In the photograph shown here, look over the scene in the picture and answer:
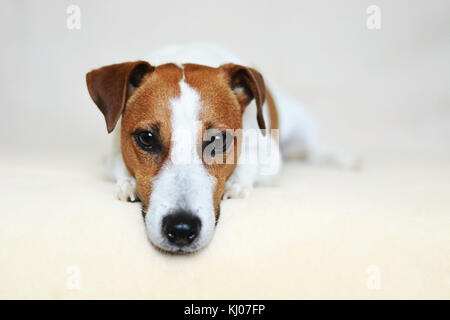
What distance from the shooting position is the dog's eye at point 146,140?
7.22 ft

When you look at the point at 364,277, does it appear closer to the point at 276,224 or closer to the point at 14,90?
the point at 276,224

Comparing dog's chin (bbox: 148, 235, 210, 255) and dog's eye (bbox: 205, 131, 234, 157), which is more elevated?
dog's eye (bbox: 205, 131, 234, 157)

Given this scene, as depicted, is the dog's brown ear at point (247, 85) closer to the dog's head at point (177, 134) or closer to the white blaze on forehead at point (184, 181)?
the dog's head at point (177, 134)

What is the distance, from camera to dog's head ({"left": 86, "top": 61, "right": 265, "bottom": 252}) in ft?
6.16

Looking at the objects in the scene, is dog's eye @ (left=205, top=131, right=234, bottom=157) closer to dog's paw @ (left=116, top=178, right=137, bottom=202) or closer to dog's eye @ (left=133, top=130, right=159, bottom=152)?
dog's eye @ (left=133, top=130, right=159, bottom=152)

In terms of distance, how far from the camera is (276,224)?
6.66 ft

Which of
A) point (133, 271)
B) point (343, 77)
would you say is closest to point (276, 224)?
point (133, 271)

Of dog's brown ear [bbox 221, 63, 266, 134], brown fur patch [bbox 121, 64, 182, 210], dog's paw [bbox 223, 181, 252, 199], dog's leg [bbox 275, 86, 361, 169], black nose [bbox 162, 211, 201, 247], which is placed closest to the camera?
black nose [bbox 162, 211, 201, 247]

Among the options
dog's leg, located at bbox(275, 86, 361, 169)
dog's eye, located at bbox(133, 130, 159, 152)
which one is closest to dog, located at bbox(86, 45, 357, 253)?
dog's eye, located at bbox(133, 130, 159, 152)

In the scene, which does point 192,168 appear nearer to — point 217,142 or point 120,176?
point 217,142

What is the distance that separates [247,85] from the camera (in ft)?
8.63

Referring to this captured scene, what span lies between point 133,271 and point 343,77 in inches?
141

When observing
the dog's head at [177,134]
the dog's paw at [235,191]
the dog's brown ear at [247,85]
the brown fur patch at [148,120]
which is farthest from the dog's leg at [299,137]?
the brown fur patch at [148,120]

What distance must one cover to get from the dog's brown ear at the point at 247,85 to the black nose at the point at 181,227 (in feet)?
2.71
